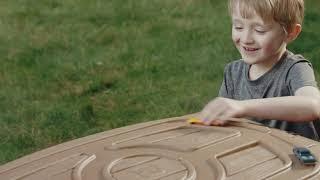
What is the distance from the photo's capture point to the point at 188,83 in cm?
477

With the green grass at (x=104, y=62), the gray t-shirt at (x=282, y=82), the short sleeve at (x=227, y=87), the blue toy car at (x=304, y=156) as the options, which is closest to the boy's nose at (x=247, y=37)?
the gray t-shirt at (x=282, y=82)

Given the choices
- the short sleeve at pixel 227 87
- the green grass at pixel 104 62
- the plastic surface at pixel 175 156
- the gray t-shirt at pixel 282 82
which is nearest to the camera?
the plastic surface at pixel 175 156

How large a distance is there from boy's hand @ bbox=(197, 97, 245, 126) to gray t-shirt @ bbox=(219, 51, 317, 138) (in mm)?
264

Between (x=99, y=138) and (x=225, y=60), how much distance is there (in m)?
3.05

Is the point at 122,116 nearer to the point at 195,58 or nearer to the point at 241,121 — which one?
the point at 195,58

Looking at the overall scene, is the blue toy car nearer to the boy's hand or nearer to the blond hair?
the boy's hand

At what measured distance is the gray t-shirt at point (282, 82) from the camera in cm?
247

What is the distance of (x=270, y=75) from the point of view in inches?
101

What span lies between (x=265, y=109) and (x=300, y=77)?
31cm

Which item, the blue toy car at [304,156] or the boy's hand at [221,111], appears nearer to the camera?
the blue toy car at [304,156]

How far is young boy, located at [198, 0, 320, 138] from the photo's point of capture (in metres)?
2.23

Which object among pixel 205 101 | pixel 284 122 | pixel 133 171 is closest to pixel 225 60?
pixel 205 101

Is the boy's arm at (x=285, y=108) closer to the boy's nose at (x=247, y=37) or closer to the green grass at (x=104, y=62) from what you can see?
the boy's nose at (x=247, y=37)

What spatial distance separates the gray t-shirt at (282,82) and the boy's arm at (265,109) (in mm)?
192
